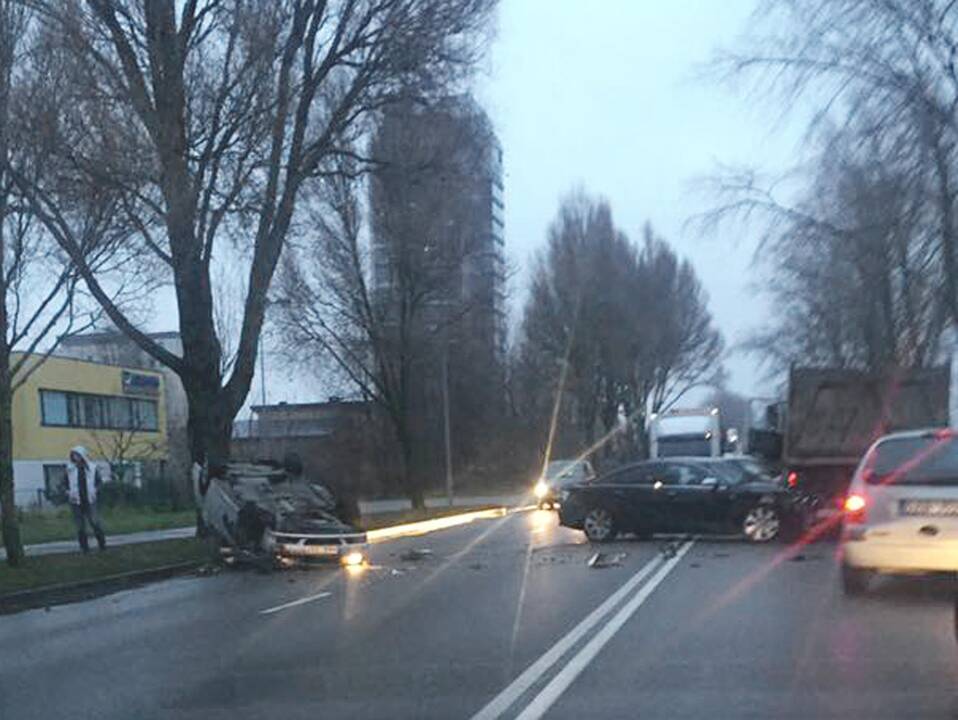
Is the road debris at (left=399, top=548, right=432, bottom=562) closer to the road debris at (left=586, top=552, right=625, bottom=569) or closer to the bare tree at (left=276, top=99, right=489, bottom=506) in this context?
the road debris at (left=586, top=552, right=625, bottom=569)

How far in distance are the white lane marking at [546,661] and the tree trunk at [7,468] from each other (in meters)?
8.77

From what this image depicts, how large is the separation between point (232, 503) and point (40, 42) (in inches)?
282

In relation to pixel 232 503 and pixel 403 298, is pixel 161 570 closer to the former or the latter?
pixel 232 503

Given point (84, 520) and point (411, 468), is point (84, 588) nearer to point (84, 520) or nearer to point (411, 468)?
point (84, 520)

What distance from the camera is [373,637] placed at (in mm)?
11773

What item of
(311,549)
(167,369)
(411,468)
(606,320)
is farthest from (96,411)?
(311,549)

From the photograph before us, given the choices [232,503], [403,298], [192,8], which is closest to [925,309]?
[232,503]

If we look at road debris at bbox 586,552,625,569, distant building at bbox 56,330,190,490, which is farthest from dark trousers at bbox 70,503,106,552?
distant building at bbox 56,330,190,490

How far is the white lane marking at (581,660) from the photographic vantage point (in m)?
8.31

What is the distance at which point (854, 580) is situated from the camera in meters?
13.7

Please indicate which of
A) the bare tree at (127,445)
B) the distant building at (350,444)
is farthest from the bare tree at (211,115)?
the bare tree at (127,445)

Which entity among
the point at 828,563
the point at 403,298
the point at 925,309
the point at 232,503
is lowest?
the point at 828,563

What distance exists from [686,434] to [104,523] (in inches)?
711

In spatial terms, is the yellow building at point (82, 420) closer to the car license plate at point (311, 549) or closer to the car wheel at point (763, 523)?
the car license plate at point (311, 549)
